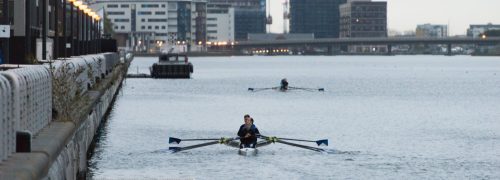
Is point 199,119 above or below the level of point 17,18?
below

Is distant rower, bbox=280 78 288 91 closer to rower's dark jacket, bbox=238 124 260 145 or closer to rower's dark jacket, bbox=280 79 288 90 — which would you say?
rower's dark jacket, bbox=280 79 288 90

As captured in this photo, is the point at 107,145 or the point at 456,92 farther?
the point at 456,92

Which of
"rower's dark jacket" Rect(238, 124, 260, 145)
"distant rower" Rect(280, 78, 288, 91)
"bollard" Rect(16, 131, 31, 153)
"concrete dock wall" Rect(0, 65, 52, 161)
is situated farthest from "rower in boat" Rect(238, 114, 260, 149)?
"distant rower" Rect(280, 78, 288, 91)

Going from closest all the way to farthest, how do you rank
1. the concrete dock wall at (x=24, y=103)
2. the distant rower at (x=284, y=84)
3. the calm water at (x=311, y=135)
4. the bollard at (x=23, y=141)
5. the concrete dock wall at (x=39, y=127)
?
the concrete dock wall at (x=39, y=127) → the concrete dock wall at (x=24, y=103) → the bollard at (x=23, y=141) → the calm water at (x=311, y=135) → the distant rower at (x=284, y=84)

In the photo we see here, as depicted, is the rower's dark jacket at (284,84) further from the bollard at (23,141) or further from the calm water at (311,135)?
the bollard at (23,141)

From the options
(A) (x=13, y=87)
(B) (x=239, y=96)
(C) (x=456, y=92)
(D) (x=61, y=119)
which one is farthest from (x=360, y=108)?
(A) (x=13, y=87)

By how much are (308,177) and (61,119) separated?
11452mm

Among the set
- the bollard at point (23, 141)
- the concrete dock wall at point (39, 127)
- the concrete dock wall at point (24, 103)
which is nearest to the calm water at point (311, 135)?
the concrete dock wall at point (39, 127)

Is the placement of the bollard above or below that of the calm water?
above

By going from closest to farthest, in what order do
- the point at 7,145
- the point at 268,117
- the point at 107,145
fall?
the point at 7,145 < the point at 107,145 < the point at 268,117

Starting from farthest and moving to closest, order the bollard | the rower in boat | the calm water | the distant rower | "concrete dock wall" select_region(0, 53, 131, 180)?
the distant rower < the rower in boat < the calm water < the bollard < "concrete dock wall" select_region(0, 53, 131, 180)

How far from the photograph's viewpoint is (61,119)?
122 feet

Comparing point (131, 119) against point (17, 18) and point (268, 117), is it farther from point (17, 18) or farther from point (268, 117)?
point (17, 18)

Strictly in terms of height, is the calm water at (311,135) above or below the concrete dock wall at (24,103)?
below
